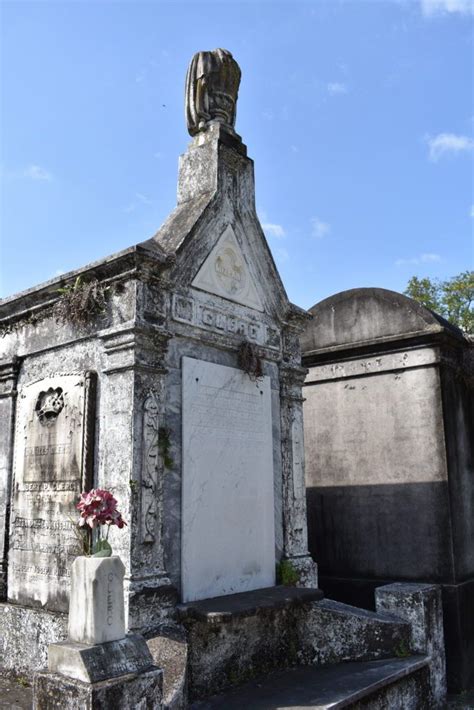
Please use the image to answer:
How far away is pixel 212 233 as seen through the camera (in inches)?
262

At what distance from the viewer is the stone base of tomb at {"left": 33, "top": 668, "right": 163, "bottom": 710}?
154 inches

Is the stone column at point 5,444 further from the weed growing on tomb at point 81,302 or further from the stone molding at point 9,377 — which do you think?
the weed growing on tomb at point 81,302

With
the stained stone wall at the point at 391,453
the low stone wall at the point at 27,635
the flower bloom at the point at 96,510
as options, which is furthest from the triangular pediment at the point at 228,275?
the low stone wall at the point at 27,635

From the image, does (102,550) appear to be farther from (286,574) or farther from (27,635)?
(286,574)

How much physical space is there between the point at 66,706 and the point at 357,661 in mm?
3046

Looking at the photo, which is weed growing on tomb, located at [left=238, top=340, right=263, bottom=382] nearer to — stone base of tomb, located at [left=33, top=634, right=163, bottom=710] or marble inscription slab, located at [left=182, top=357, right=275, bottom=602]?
marble inscription slab, located at [left=182, top=357, right=275, bottom=602]

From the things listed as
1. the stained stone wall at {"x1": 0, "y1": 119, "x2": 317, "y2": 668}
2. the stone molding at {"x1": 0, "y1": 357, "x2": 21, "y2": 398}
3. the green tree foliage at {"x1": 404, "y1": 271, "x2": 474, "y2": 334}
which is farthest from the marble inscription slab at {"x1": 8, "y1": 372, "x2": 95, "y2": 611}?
the green tree foliage at {"x1": 404, "y1": 271, "x2": 474, "y2": 334}

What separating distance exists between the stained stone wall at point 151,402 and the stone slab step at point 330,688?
0.87 metres

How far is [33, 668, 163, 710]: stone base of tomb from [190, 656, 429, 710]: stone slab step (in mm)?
961

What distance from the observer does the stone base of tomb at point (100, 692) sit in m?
3.90

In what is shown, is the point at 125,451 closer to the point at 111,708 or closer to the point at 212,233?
the point at 111,708

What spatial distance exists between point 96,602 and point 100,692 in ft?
1.70

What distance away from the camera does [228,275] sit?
22.3 ft

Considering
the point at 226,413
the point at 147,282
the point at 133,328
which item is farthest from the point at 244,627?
the point at 147,282
